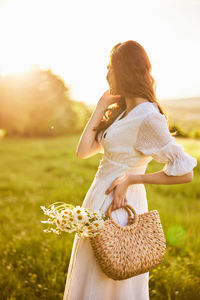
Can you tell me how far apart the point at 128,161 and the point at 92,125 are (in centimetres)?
42

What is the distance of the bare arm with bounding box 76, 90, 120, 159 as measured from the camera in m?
2.19

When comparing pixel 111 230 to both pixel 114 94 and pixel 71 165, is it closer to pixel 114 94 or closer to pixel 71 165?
pixel 114 94

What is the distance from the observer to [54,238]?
3.80 m

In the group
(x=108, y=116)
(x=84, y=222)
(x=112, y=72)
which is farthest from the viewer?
(x=108, y=116)

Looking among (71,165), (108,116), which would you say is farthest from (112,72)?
(71,165)

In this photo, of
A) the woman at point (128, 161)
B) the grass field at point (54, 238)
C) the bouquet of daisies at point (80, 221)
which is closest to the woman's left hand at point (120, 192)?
the woman at point (128, 161)

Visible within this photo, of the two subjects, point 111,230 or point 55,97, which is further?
point 55,97

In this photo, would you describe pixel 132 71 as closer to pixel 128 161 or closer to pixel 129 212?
pixel 128 161

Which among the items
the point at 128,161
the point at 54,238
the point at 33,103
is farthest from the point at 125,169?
the point at 33,103

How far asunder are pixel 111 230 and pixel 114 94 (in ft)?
2.79

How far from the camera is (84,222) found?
167cm

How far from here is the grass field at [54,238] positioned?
3.05 meters

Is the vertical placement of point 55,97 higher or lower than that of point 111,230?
lower

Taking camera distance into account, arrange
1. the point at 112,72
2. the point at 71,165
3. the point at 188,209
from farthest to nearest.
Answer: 1. the point at 71,165
2. the point at 188,209
3. the point at 112,72
